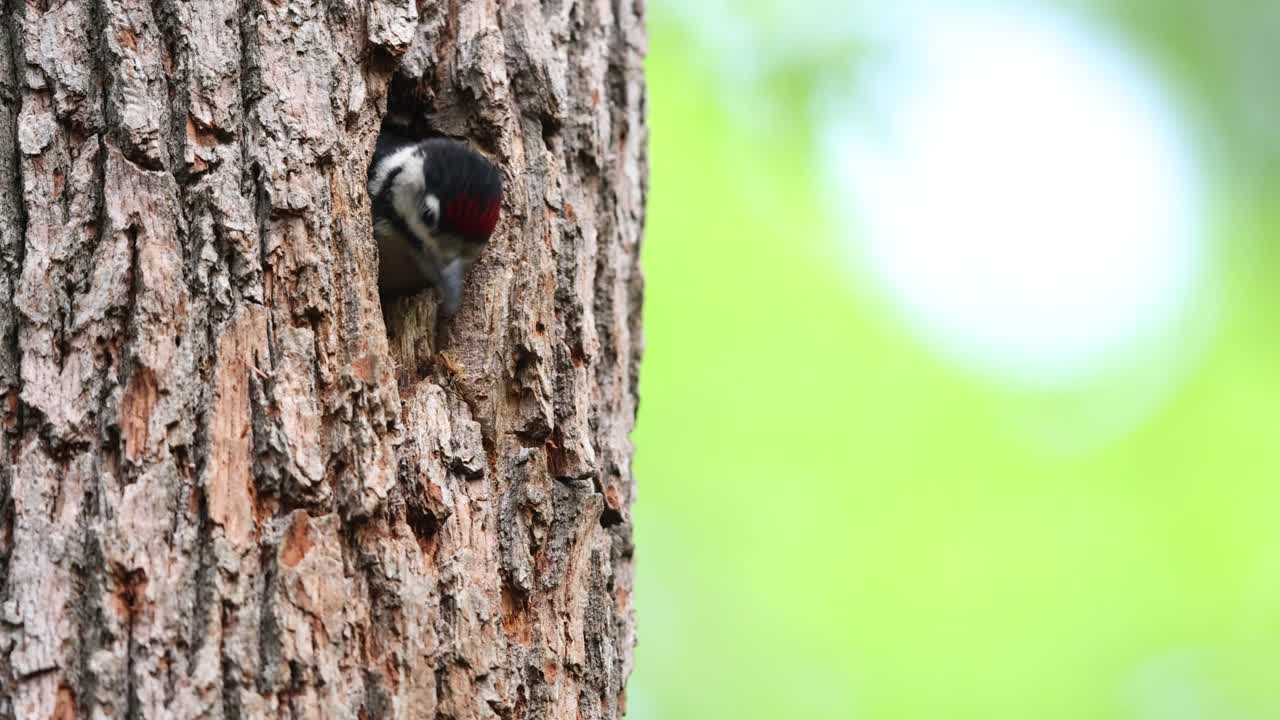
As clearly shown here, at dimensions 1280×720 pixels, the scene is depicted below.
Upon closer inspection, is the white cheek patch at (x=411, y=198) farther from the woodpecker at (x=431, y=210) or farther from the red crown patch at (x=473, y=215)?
the red crown patch at (x=473, y=215)

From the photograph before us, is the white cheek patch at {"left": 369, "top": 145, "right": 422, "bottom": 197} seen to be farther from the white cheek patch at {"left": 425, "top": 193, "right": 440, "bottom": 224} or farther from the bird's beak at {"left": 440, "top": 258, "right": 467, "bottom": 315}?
the bird's beak at {"left": 440, "top": 258, "right": 467, "bottom": 315}

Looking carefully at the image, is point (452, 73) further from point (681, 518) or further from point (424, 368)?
point (681, 518)

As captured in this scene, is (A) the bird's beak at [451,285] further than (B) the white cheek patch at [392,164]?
No

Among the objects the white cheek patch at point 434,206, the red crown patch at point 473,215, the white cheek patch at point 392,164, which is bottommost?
the red crown patch at point 473,215

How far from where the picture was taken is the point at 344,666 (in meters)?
1.85

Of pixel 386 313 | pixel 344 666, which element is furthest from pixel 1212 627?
pixel 344 666

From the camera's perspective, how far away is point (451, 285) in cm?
252

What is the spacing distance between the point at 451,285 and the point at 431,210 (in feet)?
0.82

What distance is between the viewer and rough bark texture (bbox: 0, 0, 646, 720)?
1798 mm

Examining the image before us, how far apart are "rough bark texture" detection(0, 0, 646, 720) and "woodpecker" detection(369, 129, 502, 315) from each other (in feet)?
0.20

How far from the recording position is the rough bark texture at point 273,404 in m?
1.80

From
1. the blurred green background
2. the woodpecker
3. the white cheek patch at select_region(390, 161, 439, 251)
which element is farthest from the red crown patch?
the blurred green background

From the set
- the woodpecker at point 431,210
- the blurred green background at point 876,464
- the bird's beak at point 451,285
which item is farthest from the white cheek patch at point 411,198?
the blurred green background at point 876,464

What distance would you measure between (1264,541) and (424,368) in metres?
5.96
